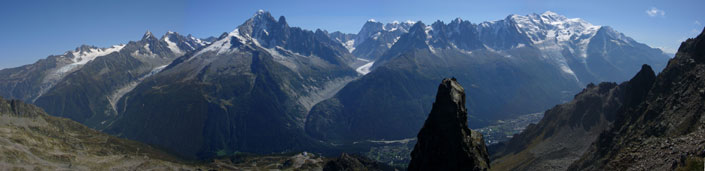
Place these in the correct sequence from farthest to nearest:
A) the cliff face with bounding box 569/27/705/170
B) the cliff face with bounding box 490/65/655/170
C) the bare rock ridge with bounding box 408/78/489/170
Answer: the cliff face with bounding box 490/65/655/170, the cliff face with bounding box 569/27/705/170, the bare rock ridge with bounding box 408/78/489/170

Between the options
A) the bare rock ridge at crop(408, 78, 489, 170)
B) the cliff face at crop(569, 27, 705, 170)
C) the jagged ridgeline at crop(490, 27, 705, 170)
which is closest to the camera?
the bare rock ridge at crop(408, 78, 489, 170)

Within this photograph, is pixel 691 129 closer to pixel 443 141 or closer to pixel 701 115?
pixel 701 115

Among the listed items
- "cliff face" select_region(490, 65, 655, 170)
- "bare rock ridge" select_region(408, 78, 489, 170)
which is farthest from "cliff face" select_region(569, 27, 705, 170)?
"bare rock ridge" select_region(408, 78, 489, 170)

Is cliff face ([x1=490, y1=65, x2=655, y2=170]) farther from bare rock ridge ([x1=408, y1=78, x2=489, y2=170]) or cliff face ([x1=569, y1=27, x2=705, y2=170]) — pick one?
bare rock ridge ([x1=408, y1=78, x2=489, y2=170])

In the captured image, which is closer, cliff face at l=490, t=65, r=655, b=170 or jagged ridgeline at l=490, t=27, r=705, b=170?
jagged ridgeline at l=490, t=27, r=705, b=170

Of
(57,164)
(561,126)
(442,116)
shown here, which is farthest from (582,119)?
(57,164)

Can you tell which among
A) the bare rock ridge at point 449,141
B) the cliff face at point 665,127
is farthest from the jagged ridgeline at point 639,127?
the bare rock ridge at point 449,141

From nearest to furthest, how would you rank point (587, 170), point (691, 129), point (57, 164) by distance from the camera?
point (691, 129)
point (587, 170)
point (57, 164)

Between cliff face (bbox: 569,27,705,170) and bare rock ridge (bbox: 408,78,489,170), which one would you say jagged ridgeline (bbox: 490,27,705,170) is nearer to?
cliff face (bbox: 569,27,705,170)
